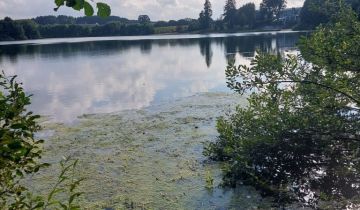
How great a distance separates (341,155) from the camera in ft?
23.3

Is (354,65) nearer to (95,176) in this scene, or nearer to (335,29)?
(335,29)

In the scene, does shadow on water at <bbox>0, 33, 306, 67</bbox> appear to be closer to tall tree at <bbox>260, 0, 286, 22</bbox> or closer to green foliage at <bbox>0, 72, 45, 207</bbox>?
green foliage at <bbox>0, 72, 45, 207</bbox>

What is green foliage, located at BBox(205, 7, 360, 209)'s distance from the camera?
6.45m

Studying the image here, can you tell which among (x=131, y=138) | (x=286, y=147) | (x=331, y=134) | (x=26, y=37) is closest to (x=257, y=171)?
(x=286, y=147)

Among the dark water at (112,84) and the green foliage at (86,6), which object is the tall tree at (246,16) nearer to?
the dark water at (112,84)

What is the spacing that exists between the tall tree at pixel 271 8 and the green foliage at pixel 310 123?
12043cm

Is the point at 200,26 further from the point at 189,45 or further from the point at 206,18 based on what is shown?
the point at 189,45

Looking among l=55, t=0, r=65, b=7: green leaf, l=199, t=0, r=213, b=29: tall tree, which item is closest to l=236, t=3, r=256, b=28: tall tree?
l=199, t=0, r=213, b=29: tall tree

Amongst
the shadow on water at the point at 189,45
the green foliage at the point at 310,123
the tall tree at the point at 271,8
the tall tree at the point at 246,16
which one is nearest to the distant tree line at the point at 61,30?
the tall tree at the point at 246,16

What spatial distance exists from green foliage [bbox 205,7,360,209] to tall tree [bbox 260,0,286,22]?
4741 inches

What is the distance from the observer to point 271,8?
12325cm

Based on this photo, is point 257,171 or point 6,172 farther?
point 257,171

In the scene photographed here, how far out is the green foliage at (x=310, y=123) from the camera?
254 inches

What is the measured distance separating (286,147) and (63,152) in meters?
7.98
